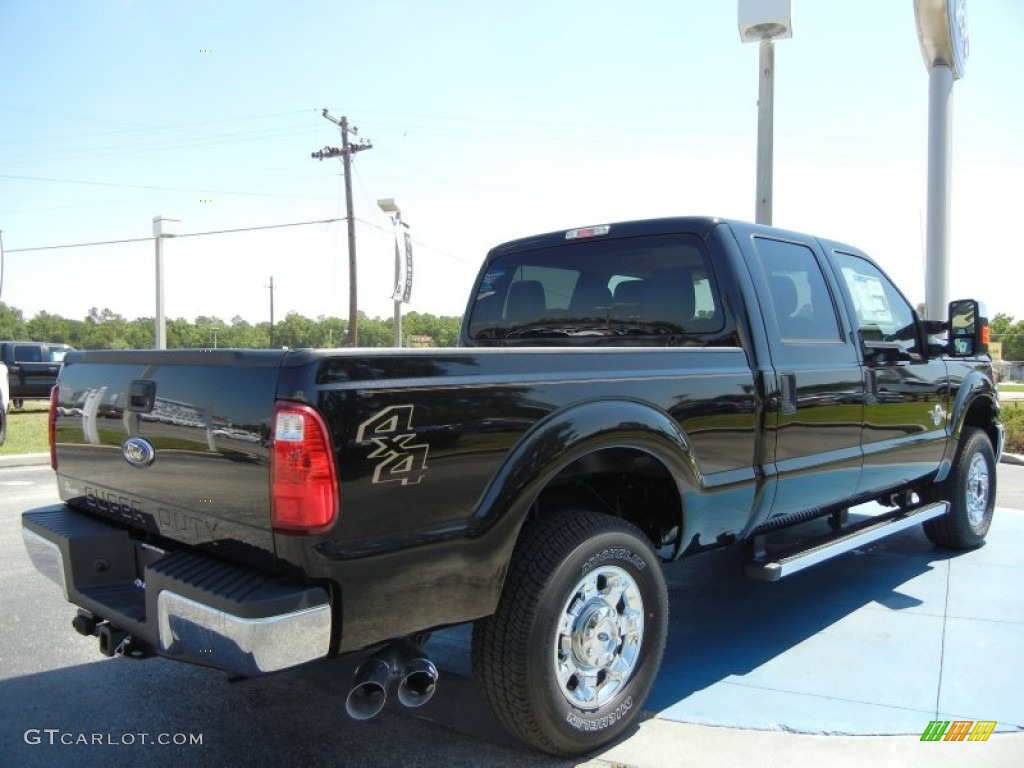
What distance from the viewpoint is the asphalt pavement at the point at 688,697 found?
284 centimetres

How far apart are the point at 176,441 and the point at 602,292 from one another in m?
2.31

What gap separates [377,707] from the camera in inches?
91.3

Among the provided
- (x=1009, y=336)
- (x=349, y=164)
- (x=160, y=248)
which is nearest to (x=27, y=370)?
(x=160, y=248)

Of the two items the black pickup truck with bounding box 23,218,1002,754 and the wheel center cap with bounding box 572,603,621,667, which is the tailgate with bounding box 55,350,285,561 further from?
the wheel center cap with bounding box 572,603,621,667

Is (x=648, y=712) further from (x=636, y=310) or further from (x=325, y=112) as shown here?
(x=325, y=112)

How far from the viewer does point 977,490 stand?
5684 millimetres

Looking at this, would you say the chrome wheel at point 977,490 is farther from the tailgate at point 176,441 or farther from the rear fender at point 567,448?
the tailgate at point 176,441

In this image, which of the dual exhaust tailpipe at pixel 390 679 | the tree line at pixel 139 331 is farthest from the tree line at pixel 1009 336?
the dual exhaust tailpipe at pixel 390 679

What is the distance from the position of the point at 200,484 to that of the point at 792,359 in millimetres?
2664

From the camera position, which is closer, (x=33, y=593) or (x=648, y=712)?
(x=648, y=712)

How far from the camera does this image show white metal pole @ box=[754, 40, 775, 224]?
1034 cm

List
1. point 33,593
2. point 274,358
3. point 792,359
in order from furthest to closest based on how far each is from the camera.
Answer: point 33,593
point 792,359
point 274,358

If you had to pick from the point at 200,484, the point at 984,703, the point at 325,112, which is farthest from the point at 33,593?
the point at 325,112

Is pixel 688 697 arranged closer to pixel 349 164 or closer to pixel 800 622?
pixel 800 622
